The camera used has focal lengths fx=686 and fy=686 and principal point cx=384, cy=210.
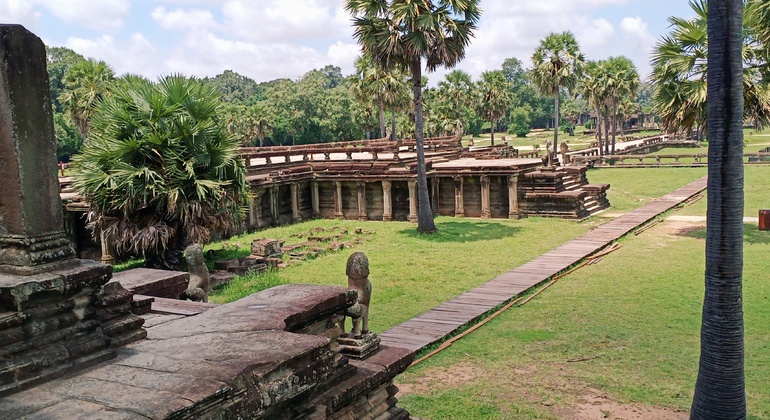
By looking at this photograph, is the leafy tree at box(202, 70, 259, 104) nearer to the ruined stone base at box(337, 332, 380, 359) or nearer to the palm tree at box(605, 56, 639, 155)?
the palm tree at box(605, 56, 639, 155)

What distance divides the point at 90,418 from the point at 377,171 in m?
21.0

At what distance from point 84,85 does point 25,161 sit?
28443 millimetres

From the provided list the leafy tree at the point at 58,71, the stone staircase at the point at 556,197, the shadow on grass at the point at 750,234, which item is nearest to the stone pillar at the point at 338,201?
the stone staircase at the point at 556,197

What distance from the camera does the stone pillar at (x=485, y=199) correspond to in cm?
2461

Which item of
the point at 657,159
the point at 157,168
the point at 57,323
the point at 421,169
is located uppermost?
the point at 157,168

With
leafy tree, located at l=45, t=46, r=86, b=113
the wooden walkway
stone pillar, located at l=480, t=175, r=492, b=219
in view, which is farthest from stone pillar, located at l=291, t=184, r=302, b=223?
leafy tree, located at l=45, t=46, r=86, b=113

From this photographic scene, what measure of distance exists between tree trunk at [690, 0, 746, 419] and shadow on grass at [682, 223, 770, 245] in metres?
12.0

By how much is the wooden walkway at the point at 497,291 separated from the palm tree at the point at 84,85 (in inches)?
852

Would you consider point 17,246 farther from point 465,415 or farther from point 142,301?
point 465,415

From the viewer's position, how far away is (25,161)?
17.4ft

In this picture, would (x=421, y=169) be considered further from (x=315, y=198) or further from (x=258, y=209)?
(x=315, y=198)

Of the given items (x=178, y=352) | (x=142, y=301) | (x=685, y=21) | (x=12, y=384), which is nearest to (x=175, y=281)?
(x=142, y=301)

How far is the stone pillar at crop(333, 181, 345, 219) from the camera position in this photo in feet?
85.8

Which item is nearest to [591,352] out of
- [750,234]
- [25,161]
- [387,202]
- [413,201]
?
[25,161]
